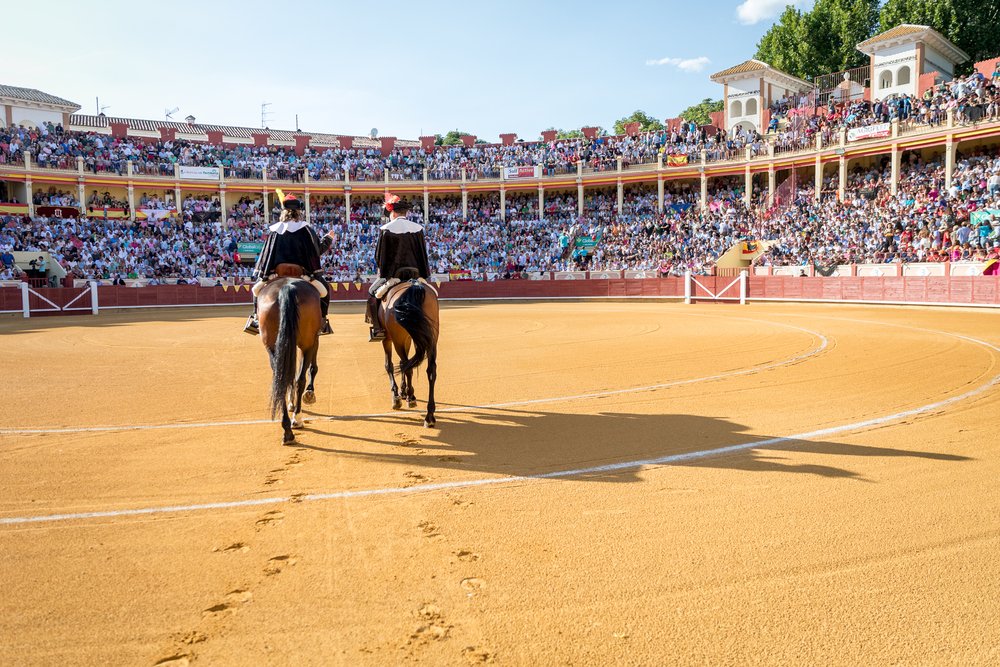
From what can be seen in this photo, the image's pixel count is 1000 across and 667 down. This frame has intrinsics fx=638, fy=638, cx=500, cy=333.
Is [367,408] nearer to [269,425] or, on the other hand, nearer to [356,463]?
[269,425]

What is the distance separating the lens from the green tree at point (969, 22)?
4294cm

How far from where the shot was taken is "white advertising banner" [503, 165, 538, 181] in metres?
42.6

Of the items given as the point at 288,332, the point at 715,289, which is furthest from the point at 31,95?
the point at 288,332

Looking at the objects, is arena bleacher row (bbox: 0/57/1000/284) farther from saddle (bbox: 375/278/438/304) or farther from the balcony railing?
saddle (bbox: 375/278/438/304)

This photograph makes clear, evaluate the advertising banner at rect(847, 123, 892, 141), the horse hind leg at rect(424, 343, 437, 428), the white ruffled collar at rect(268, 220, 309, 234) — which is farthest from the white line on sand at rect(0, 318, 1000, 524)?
the advertising banner at rect(847, 123, 892, 141)

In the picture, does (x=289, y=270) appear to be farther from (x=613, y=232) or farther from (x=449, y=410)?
(x=613, y=232)

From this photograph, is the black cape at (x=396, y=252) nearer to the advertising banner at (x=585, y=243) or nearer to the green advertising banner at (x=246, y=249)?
the advertising banner at (x=585, y=243)

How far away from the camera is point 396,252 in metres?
6.81

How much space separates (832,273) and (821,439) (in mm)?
24542

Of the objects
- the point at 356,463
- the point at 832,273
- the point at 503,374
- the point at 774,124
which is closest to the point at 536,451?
the point at 356,463

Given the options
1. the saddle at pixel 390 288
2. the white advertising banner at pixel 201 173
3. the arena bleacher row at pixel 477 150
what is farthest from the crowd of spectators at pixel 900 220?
the white advertising banner at pixel 201 173

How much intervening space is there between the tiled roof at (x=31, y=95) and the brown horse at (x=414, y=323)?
1992 inches

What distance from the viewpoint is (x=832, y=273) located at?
26641 millimetres

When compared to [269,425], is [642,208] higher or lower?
higher
